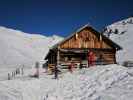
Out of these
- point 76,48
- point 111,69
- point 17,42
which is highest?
point 17,42

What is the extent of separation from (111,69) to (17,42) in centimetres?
8973

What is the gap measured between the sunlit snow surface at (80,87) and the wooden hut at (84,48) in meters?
8.65

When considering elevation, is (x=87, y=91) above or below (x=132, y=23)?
below

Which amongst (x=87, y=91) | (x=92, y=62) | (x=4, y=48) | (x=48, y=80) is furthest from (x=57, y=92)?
(x=4, y=48)

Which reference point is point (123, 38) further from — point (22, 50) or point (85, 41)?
point (85, 41)

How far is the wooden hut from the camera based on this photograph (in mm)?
30906

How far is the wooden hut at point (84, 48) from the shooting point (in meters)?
30.9

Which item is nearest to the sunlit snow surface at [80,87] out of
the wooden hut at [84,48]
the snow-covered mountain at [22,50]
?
the wooden hut at [84,48]

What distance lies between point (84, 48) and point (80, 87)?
1308cm

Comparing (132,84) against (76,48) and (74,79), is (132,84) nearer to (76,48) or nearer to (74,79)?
(74,79)

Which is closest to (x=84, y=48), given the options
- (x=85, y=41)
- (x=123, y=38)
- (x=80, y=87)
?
(x=85, y=41)

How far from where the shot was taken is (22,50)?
319 ft

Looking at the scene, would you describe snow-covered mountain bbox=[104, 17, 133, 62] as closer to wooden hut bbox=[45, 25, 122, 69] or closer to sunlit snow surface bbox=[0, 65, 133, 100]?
wooden hut bbox=[45, 25, 122, 69]

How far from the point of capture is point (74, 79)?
21422 mm
